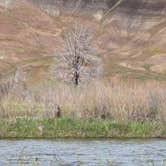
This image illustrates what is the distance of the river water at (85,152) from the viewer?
27.9 metres

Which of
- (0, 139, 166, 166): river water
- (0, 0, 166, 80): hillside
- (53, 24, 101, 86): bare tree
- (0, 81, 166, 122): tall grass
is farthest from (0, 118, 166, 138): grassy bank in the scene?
(0, 0, 166, 80): hillside

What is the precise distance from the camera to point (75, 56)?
8494cm

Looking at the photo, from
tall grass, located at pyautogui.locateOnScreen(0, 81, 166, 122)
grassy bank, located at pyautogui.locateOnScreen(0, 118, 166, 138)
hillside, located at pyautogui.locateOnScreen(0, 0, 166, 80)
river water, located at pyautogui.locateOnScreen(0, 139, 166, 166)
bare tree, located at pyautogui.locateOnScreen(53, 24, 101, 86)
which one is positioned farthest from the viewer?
hillside, located at pyautogui.locateOnScreen(0, 0, 166, 80)

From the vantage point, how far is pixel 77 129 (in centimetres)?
4244

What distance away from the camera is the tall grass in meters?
44.9

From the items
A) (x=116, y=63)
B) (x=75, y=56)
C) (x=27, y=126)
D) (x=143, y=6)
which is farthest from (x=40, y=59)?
(x=27, y=126)

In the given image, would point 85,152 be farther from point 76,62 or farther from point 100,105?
point 76,62

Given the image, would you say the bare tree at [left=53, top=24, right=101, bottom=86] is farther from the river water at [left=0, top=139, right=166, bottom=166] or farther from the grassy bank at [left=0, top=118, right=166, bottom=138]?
the river water at [left=0, top=139, right=166, bottom=166]

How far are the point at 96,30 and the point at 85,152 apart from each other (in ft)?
497

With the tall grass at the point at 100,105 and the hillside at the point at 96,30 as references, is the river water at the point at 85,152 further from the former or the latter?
the hillside at the point at 96,30

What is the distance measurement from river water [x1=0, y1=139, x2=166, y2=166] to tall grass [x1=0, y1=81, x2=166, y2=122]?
5.31m

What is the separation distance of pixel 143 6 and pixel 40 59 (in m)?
37.4

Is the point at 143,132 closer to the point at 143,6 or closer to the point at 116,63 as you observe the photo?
the point at 116,63

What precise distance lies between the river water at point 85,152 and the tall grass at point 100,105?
5.31 m
